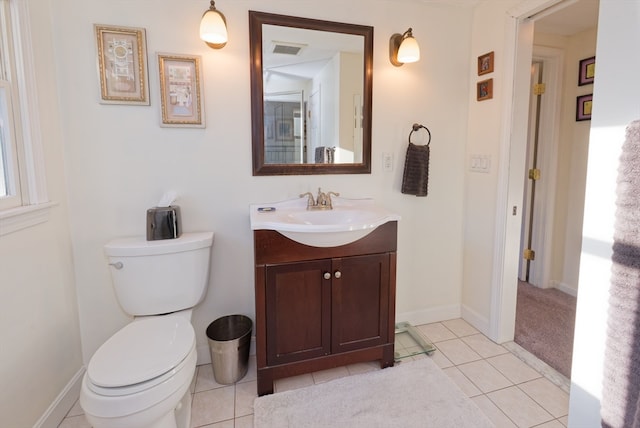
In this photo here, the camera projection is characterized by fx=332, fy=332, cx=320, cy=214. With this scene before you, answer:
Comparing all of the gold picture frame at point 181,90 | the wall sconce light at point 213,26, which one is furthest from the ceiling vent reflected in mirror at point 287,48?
the gold picture frame at point 181,90

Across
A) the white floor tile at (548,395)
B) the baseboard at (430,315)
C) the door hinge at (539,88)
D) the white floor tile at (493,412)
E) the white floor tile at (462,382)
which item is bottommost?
the white floor tile at (493,412)

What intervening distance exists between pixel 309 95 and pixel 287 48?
296mm

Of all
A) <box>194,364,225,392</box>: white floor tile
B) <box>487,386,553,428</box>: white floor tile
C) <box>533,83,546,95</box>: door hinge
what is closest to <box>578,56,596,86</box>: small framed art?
<box>533,83,546,95</box>: door hinge

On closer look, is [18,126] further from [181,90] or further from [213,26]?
[213,26]

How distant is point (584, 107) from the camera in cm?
270

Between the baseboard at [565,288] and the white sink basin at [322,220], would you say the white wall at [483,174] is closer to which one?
the white sink basin at [322,220]

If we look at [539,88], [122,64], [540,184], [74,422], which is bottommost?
[74,422]

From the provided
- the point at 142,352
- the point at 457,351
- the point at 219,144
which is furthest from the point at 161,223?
the point at 457,351

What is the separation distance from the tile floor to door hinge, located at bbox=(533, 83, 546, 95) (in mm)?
2137

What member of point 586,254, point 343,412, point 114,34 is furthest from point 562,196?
point 114,34

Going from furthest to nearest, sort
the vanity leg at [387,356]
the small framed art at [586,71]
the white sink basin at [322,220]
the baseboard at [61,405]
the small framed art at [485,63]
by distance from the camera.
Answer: the small framed art at [586,71] < the small framed art at [485,63] < the vanity leg at [387,356] < the white sink basin at [322,220] < the baseboard at [61,405]

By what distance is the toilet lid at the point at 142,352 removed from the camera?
1.18 m

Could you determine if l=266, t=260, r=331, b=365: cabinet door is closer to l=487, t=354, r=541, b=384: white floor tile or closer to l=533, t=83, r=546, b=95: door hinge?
l=487, t=354, r=541, b=384: white floor tile

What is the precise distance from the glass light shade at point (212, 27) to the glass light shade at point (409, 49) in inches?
41.3
